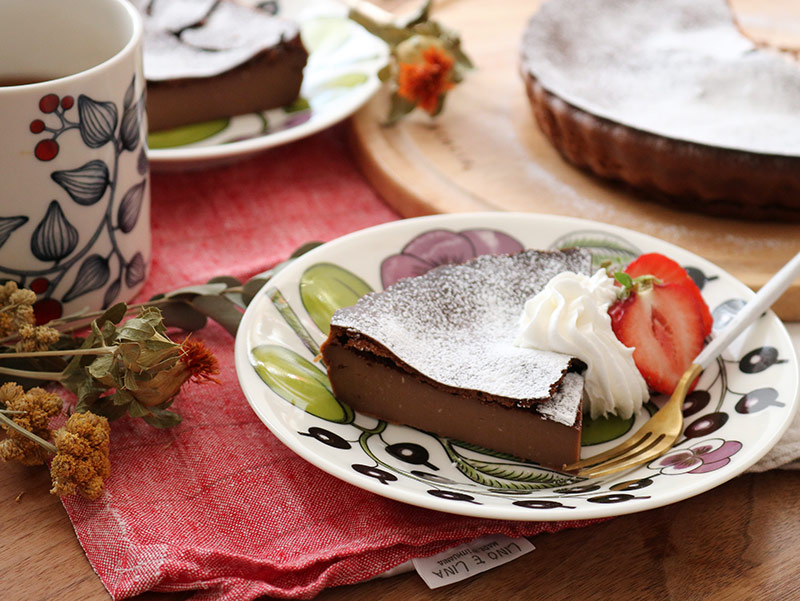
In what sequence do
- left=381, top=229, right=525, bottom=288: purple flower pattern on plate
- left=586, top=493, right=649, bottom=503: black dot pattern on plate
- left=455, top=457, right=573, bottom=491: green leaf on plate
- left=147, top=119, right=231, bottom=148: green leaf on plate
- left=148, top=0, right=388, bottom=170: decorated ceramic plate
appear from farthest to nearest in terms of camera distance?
left=147, top=119, right=231, bottom=148: green leaf on plate < left=148, top=0, right=388, bottom=170: decorated ceramic plate < left=381, top=229, right=525, bottom=288: purple flower pattern on plate < left=455, top=457, right=573, bottom=491: green leaf on plate < left=586, top=493, right=649, bottom=503: black dot pattern on plate

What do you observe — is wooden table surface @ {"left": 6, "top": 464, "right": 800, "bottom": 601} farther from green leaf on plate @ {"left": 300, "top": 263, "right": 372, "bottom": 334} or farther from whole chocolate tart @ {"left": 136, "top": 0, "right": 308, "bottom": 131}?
whole chocolate tart @ {"left": 136, "top": 0, "right": 308, "bottom": 131}

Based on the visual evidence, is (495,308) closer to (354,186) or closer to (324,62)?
(354,186)

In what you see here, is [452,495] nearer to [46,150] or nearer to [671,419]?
[671,419]

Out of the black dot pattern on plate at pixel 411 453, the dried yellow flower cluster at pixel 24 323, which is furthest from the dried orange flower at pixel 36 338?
the black dot pattern on plate at pixel 411 453

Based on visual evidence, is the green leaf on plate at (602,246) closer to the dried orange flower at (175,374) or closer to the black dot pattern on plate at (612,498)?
the black dot pattern on plate at (612,498)

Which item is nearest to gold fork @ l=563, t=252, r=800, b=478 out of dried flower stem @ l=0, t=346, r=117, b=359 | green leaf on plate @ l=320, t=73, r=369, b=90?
dried flower stem @ l=0, t=346, r=117, b=359
